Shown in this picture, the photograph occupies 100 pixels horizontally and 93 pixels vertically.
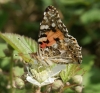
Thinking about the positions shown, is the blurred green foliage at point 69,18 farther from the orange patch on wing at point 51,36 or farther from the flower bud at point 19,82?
the flower bud at point 19,82

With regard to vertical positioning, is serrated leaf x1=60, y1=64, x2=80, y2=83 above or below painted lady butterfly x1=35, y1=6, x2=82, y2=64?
below

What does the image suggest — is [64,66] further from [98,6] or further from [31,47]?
[98,6]

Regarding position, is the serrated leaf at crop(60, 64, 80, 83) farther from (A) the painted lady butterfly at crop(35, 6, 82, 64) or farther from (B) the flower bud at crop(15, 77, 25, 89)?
(B) the flower bud at crop(15, 77, 25, 89)

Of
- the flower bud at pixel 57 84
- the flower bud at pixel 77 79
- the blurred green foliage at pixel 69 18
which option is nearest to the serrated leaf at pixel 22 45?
the flower bud at pixel 57 84

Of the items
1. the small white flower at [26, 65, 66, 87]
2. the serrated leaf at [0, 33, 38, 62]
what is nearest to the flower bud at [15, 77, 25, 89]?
the small white flower at [26, 65, 66, 87]

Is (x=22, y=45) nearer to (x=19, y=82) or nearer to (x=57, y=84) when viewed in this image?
(x=19, y=82)

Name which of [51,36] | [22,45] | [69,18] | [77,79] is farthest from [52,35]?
[69,18]

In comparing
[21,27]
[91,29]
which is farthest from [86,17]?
[21,27]
